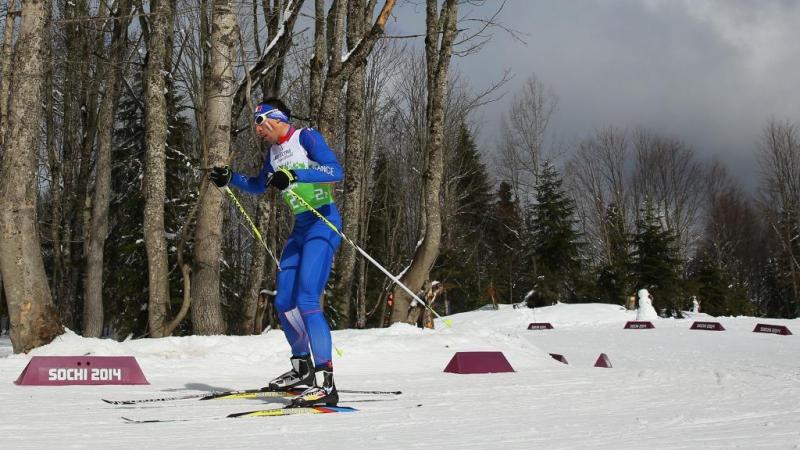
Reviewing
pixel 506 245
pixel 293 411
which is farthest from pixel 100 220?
pixel 506 245

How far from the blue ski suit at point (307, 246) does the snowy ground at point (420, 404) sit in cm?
53

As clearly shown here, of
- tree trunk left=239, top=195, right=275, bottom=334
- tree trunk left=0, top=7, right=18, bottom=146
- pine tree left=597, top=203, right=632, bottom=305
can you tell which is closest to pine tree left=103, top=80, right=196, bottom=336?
tree trunk left=0, top=7, right=18, bottom=146

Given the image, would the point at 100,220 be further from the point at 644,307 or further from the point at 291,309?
the point at 644,307

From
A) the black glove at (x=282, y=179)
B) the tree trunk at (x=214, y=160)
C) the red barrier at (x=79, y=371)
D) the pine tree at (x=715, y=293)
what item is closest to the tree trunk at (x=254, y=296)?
the tree trunk at (x=214, y=160)

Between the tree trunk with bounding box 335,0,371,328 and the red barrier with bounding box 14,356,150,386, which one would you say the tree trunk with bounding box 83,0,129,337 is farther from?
the red barrier with bounding box 14,356,150,386

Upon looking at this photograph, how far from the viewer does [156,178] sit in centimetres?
962

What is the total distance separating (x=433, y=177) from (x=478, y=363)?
588 cm

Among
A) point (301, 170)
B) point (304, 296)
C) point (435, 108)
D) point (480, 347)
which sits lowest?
point (480, 347)

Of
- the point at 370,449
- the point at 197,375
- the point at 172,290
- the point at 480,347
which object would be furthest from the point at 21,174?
the point at 172,290

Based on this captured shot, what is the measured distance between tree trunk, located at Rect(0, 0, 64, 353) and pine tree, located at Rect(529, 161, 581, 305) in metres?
28.6

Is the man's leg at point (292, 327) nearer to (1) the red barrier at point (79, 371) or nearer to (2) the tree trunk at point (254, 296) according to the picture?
(1) the red barrier at point (79, 371)

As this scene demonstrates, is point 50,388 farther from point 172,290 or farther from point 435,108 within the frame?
point 172,290

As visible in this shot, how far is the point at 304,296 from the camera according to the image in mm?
4680

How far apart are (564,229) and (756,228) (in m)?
30.2
